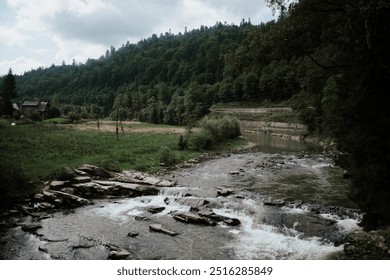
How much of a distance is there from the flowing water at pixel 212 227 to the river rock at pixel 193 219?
40 cm

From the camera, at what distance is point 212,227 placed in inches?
775

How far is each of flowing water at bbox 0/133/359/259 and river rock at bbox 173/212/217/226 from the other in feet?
1.32

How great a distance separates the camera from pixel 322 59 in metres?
19.4

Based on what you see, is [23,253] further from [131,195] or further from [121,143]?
[121,143]

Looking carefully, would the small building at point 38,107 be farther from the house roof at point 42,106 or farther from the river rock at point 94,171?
the river rock at point 94,171

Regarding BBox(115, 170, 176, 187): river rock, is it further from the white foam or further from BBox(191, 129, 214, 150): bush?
BBox(191, 129, 214, 150): bush

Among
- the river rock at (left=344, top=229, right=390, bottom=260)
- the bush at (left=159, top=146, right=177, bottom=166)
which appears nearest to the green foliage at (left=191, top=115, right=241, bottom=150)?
the bush at (left=159, top=146, right=177, bottom=166)

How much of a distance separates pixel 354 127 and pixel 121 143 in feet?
137

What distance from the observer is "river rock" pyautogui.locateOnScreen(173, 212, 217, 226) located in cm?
2023

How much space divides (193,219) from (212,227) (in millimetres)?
1484

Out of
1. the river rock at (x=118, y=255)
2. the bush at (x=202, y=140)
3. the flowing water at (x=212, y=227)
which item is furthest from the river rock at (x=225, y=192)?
the bush at (x=202, y=140)

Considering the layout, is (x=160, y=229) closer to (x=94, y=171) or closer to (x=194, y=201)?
(x=194, y=201)

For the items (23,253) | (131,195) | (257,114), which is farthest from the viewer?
(257,114)

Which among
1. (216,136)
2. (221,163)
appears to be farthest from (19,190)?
(216,136)
